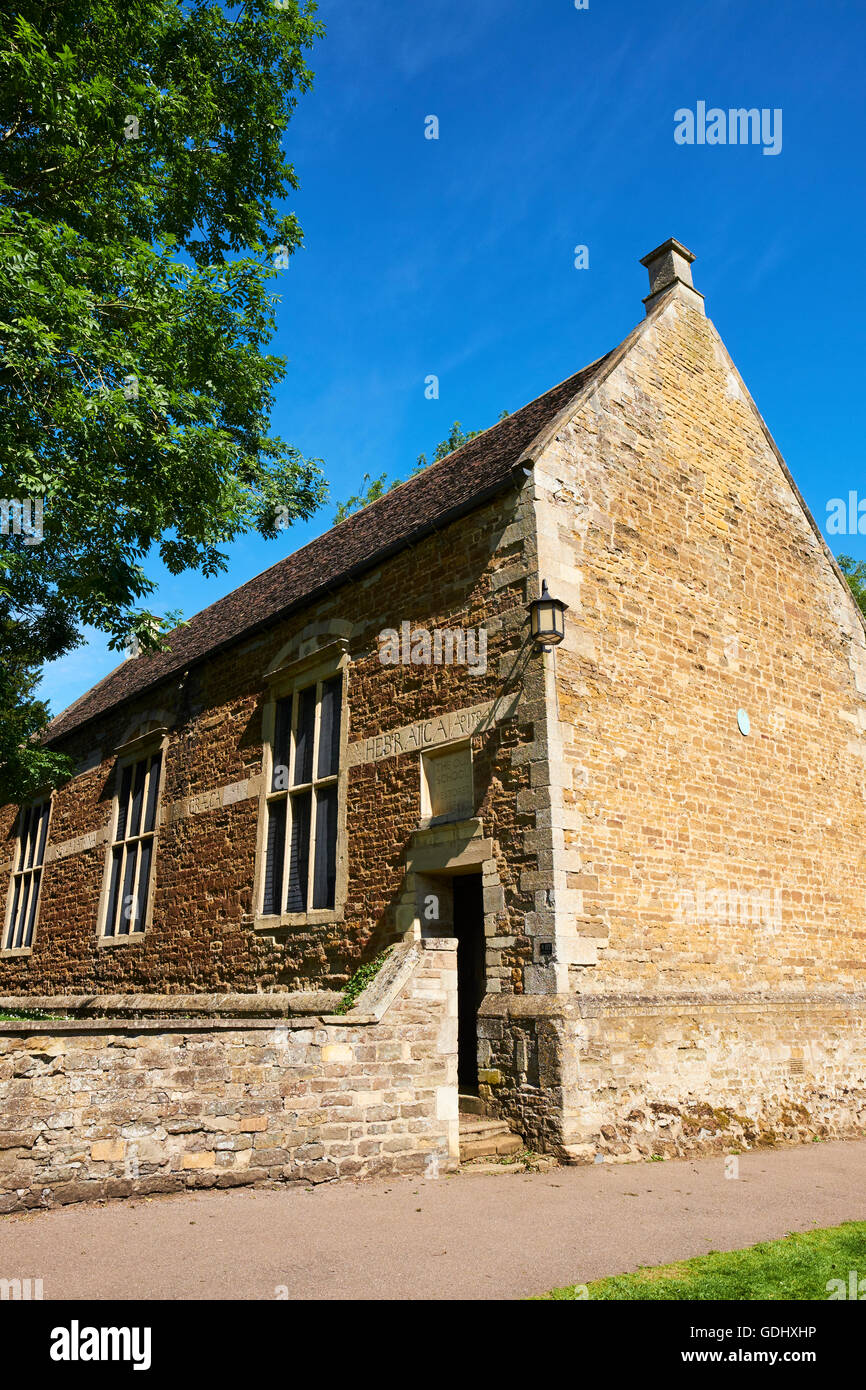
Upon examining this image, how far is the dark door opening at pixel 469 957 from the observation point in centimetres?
1109

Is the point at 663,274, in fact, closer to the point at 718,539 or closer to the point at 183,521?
the point at 718,539

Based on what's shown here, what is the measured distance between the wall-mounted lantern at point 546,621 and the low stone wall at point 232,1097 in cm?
315

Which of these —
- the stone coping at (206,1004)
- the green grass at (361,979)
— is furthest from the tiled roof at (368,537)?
the stone coping at (206,1004)

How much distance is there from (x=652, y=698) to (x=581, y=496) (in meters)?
2.44

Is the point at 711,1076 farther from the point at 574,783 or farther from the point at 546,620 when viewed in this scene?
the point at 546,620

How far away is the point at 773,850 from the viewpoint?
1171 centimetres

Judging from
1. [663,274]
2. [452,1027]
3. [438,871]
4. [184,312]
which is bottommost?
[452,1027]

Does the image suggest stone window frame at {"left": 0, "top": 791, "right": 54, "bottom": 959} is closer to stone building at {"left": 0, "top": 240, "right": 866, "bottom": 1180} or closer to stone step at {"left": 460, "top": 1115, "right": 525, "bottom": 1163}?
stone building at {"left": 0, "top": 240, "right": 866, "bottom": 1180}

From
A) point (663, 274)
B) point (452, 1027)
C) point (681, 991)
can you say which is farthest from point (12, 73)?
point (681, 991)

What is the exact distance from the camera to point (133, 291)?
10008mm

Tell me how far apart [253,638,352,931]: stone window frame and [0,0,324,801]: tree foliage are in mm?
1924

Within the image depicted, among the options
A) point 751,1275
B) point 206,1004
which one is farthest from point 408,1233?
point 206,1004

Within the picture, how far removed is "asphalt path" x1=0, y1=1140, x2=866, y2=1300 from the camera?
459 centimetres
